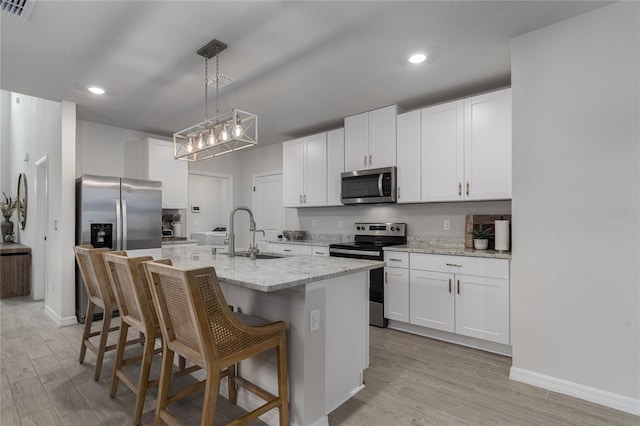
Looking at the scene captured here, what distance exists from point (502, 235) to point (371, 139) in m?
1.82

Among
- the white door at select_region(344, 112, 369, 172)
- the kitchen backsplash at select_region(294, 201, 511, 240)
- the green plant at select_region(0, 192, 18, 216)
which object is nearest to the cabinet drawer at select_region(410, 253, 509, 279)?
the kitchen backsplash at select_region(294, 201, 511, 240)

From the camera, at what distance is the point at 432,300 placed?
→ 10.7 ft

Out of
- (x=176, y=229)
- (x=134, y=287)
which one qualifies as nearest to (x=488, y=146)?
(x=134, y=287)

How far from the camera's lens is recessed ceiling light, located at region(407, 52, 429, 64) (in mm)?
2650

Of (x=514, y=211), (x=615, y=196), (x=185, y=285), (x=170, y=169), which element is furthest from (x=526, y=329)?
(x=170, y=169)

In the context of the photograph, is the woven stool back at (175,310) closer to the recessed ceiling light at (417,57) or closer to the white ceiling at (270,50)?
the white ceiling at (270,50)

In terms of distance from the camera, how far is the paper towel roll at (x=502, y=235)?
292cm

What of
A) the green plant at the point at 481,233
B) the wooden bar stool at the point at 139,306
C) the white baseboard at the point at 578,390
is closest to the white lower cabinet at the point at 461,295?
the green plant at the point at 481,233

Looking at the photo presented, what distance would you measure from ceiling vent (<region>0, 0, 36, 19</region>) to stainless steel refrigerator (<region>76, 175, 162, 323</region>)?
77.7 inches

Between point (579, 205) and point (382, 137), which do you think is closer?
point (579, 205)

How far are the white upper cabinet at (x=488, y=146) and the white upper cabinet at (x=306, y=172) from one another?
1917 mm

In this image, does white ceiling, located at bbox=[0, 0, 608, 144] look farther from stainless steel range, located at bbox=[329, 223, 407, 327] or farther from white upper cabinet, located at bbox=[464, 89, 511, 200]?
stainless steel range, located at bbox=[329, 223, 407, 327]

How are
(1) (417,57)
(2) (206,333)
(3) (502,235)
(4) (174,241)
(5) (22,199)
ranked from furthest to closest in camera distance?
(5) (22,199) < (4) (174,241) < (3) (502,235) < (1) (417,57) < (2) (206,333)

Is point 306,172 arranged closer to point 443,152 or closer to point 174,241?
point 443,152
